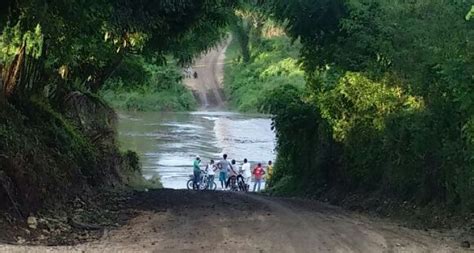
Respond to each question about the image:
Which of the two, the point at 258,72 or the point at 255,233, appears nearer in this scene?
the point at 255,233

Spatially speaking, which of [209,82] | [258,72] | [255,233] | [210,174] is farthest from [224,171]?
[209,82]

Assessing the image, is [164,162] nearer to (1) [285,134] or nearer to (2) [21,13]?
(1) [285,134]

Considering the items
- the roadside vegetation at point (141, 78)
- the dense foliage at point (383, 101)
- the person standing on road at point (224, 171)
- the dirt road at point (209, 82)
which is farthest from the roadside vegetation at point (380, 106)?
the dirt road at point (209, 82)

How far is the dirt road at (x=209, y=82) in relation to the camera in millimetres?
79875

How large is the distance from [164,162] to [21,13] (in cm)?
2966

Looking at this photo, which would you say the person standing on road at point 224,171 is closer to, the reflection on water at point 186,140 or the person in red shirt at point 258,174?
the person in red shirt at point 258,174

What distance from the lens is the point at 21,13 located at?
37.3ft

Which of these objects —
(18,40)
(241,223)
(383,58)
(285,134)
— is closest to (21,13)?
(18,40)

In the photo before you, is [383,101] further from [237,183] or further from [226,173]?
[226,173]

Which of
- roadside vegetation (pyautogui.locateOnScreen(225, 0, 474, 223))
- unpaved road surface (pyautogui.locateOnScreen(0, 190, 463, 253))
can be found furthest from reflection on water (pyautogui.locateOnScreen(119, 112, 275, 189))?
unpaved road surface (pyautogui.locateOnScreen(0, 190, 463, 253))

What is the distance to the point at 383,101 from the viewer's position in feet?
55.8

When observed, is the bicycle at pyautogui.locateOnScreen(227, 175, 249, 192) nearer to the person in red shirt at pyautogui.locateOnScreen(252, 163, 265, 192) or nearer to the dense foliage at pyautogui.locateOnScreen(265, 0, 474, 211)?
the person in red shirt at pyautogui.locateOnScreen(252, 163, 265, 192)

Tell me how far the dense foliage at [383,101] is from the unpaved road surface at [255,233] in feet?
4.99

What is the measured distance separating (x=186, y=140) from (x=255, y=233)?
37767mm
